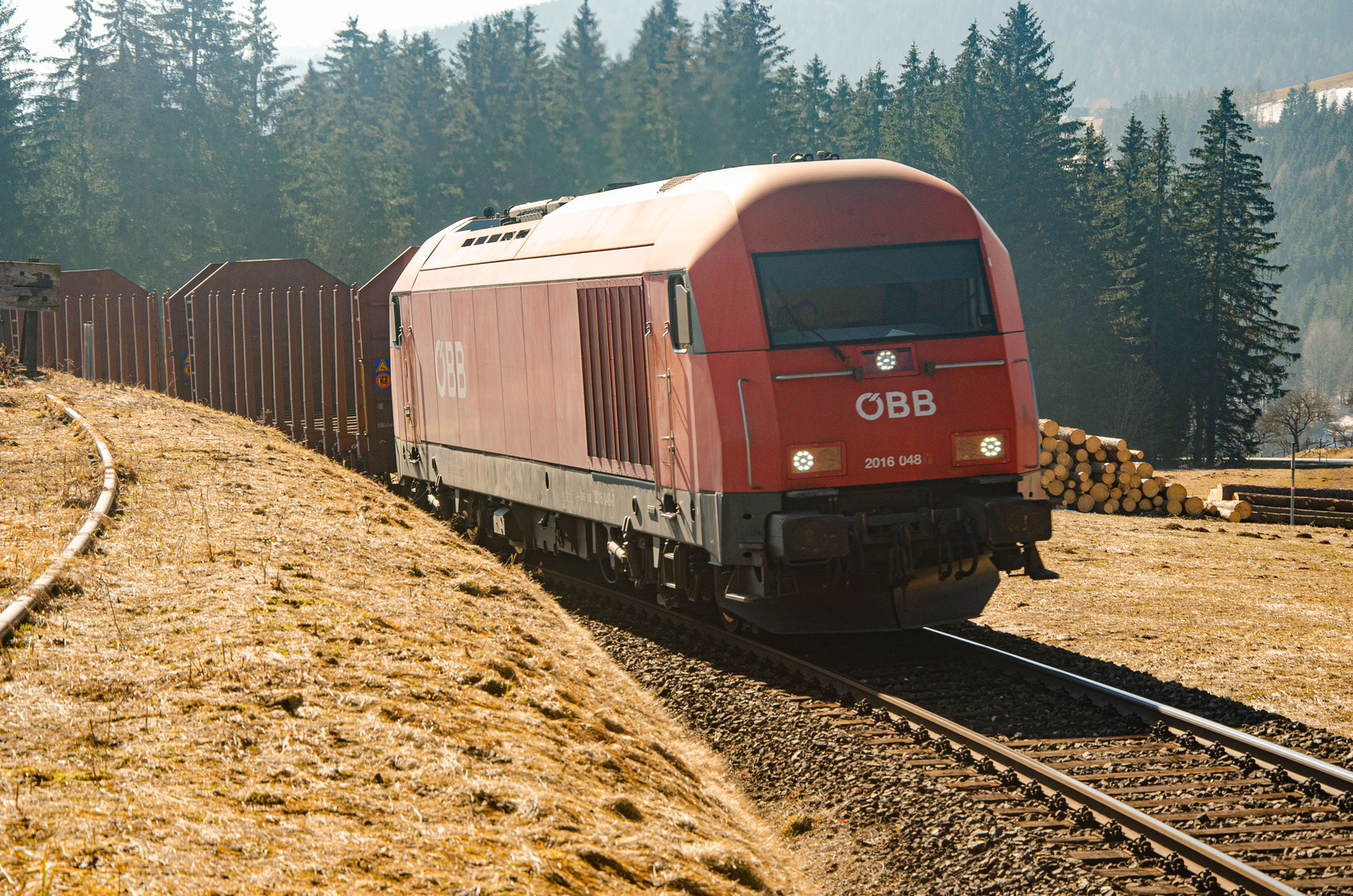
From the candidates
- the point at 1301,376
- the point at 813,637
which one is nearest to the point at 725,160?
the point at 813,637

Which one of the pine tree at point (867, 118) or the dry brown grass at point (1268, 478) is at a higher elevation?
the pine tree at point (867, 118)

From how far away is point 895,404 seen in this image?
9742 millimetres

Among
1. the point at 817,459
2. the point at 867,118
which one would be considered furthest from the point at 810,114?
the point at 817,459

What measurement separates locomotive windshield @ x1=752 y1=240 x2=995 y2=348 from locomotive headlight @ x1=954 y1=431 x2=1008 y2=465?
0.83 meters

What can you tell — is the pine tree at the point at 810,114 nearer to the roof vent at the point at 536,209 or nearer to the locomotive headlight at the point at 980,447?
the roof vent at the point at 536,209

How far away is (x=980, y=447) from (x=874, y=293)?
1.50 metres

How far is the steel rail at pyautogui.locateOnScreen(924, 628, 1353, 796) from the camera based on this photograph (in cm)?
681

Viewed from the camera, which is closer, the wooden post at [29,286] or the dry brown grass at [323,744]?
the dry brown grass at [323,744]

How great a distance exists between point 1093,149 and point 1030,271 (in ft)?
35.4

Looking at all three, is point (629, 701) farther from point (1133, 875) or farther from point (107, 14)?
point (107, 14)

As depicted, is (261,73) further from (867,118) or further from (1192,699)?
(1192,699)

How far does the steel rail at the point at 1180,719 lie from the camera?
6.81 metres

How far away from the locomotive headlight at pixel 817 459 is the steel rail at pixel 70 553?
5057mm

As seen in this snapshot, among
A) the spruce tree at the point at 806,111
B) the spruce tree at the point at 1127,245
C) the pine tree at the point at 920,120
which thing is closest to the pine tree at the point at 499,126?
the spruce tree at the point at 806,111
